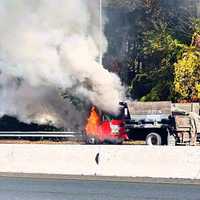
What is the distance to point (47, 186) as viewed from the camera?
15.1 meters

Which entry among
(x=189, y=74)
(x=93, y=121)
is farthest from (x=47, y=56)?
(x=189, y=74)

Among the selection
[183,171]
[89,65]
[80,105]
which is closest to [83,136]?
[80,105]

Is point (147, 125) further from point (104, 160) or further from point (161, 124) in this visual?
point (104, 160)

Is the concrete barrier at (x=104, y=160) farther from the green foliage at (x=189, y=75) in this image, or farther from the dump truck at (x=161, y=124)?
the green foliage at (x=189, y=75)

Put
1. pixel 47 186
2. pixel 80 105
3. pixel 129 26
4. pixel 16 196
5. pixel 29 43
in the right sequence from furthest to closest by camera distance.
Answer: pixel 129 26 → pixel 80 105 → pixel 29 43 → pixel 47 186 → pixel 16 196

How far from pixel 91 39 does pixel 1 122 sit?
26.8ft

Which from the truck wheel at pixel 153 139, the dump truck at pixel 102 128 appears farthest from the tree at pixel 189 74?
the dump truck at pixel 102 128

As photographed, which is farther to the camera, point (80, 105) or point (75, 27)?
point (80, 105)

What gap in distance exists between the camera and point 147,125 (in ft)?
98.4

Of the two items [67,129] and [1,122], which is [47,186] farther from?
[1,122]

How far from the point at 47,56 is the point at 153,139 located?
7.53m

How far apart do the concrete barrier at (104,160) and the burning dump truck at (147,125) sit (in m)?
9.33

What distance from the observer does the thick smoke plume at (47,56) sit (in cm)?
2336

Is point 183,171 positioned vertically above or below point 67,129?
below
